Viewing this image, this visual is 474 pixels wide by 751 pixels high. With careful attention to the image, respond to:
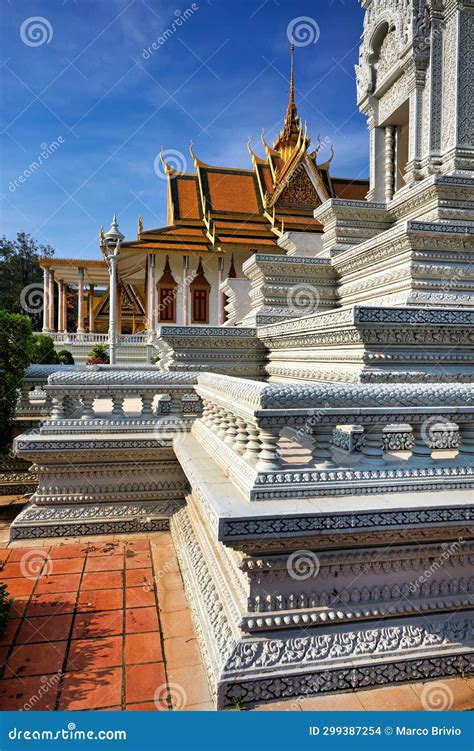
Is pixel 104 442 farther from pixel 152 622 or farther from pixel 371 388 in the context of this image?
pixel 371 388

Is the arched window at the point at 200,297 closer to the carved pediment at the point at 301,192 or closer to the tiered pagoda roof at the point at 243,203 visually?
the tiered pagoda roof at the point at 243,203

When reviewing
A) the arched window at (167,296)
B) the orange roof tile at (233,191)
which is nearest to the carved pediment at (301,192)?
the orange roof tile at (233,191)

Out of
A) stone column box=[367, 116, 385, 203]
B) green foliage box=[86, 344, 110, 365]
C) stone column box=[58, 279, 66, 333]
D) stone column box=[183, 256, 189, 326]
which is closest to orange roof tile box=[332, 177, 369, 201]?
stone column box=[183, 256, 189, 326]

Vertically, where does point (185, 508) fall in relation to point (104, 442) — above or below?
below

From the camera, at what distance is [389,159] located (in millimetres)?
9477

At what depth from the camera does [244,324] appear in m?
8.52

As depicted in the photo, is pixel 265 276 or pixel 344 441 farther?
pixel 265 276

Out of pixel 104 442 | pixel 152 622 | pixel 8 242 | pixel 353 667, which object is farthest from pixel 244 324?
pixel 8 242

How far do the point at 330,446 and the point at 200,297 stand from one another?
79.8ft

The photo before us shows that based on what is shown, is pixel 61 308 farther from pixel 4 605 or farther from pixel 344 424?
pixel 344 424

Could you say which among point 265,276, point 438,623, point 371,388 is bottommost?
point 438,623

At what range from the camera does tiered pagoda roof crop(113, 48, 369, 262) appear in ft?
81.2

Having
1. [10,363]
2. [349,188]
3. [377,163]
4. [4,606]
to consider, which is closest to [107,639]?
[4,606]

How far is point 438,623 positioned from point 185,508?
2658 millimetres
